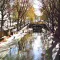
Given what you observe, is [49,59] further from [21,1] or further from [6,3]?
[21,1]

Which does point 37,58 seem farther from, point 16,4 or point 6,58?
point 16,4

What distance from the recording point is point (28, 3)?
49.4 meters

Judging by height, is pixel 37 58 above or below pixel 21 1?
below

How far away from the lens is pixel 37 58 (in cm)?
1562

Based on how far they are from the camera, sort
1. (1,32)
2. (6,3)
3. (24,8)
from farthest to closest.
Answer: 1. (24,8)
2. (6,3)
3. (1,32)

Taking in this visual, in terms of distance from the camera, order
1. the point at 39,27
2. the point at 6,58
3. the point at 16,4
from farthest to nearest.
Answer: the point at 39,27 < the point at 16,4 < the point at 6,58

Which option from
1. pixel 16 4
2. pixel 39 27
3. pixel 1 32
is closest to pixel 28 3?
pixel 16 4

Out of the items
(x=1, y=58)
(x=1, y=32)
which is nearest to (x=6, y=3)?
(x=1, y=32)

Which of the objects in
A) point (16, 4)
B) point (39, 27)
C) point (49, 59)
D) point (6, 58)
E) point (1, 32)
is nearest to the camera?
point (49, 59)

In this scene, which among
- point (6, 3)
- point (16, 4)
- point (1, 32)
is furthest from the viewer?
point (16, 4)

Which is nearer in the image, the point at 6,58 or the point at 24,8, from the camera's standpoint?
the point at 6,58

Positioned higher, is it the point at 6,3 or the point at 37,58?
the point at 6,3

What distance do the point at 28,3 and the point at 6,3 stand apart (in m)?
16.6

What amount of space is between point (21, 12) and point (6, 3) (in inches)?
587
